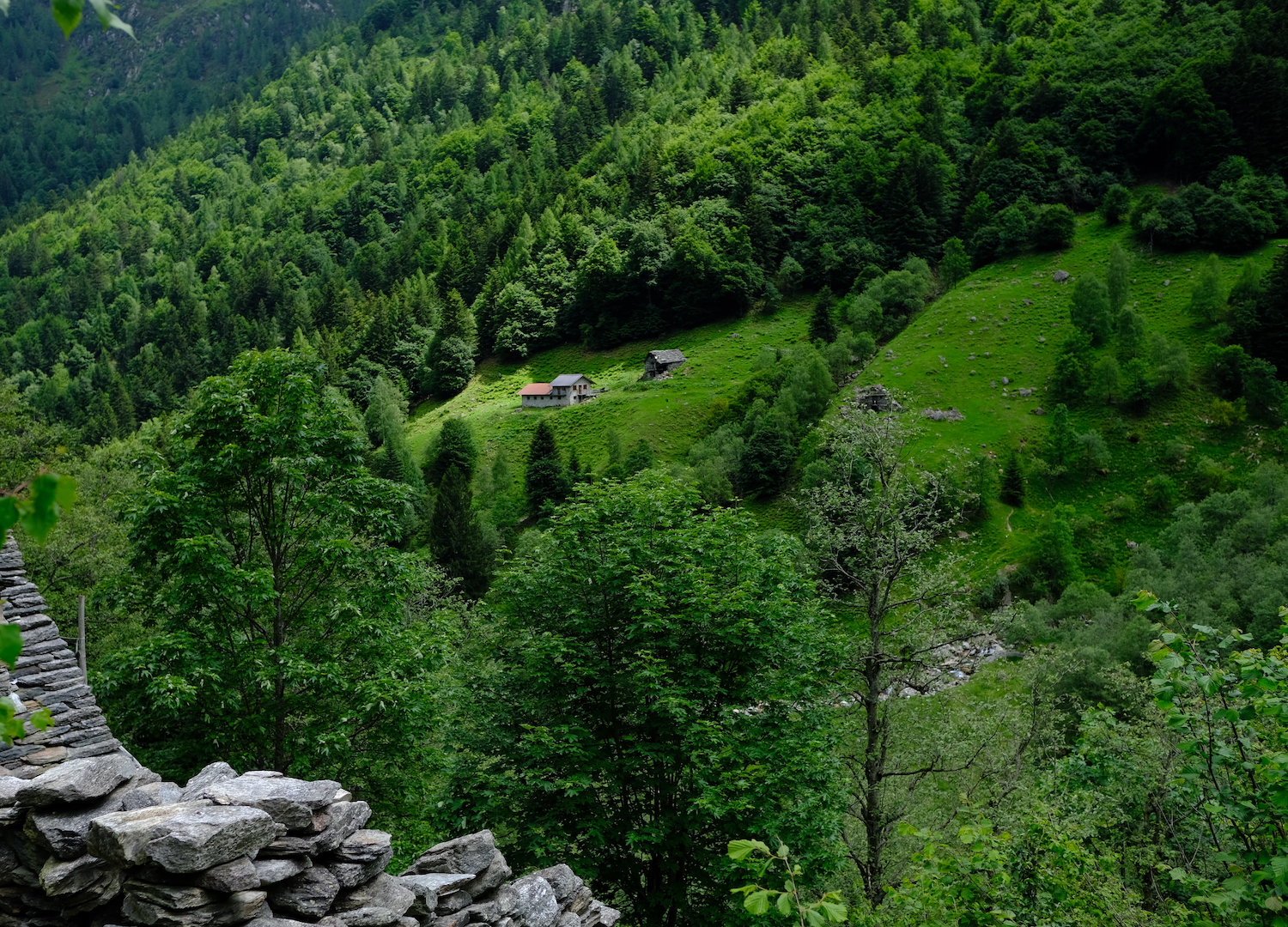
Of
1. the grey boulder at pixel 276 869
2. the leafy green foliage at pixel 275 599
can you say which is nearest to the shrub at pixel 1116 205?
the leafy green foliage at pixel 275 599

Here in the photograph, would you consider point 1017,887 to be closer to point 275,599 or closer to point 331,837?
point 331,837

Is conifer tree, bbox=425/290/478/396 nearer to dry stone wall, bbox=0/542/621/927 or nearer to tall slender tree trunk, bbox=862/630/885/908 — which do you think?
tall slender tree trunk, bbox=862/630/885/908

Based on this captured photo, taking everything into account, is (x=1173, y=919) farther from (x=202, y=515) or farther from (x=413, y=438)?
(x=413, y=438)

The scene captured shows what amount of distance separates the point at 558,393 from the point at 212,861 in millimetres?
98356

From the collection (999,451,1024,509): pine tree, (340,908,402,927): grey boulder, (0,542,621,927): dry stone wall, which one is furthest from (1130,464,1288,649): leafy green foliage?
(340,908,402,927): grey boulder

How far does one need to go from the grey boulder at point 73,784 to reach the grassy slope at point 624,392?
75.1m

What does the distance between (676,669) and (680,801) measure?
3.01m

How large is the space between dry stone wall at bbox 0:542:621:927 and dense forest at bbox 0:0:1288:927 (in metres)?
0.93

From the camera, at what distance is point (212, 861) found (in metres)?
7.23

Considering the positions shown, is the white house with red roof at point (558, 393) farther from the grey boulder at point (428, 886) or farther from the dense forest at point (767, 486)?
the grey boulder at point (428, 886)

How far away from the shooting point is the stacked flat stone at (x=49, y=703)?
1145cm

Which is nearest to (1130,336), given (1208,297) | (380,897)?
(1208,297)

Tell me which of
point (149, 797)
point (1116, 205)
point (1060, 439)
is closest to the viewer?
point (149, 797)

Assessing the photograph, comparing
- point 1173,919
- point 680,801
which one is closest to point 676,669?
point 680,801
